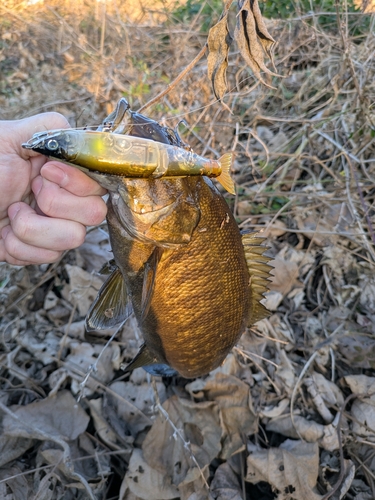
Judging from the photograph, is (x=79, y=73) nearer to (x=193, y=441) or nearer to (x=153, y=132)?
(x=153, y=132)

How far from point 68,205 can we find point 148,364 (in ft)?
3.57

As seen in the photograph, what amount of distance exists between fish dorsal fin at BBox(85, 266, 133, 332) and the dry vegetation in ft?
2.49

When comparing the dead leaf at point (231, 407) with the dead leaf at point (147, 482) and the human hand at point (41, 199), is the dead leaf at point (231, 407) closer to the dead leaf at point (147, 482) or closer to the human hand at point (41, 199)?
the dead leaf at point (147, 482)

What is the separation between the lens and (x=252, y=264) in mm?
1922

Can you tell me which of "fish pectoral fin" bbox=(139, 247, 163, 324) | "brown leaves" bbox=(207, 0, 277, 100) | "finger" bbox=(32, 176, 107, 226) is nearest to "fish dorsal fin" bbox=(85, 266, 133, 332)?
"fish pectoral fin" bbox=(139, 247, 163, 324)

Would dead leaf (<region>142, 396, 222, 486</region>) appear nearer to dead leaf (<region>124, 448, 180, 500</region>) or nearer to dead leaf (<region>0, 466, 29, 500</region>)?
dead leaf (<region>124, 448, 180, 500</region>)

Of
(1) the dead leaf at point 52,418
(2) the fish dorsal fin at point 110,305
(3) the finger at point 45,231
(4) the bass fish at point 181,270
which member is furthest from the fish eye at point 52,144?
(1) the dead leaf at point 52,418

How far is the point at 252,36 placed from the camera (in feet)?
3.85

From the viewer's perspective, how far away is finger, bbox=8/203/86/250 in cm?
159

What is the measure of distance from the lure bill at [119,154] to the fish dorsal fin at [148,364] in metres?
1.18

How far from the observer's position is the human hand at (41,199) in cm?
152

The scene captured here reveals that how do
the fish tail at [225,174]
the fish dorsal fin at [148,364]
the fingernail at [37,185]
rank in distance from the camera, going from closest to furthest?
the fish tail at [225,174], the fingernail at [37,185], the fish dorsal fin at [148,364]

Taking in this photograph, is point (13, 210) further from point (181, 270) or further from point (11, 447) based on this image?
point (11, 447)

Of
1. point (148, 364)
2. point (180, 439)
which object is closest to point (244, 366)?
point (180, 439)
